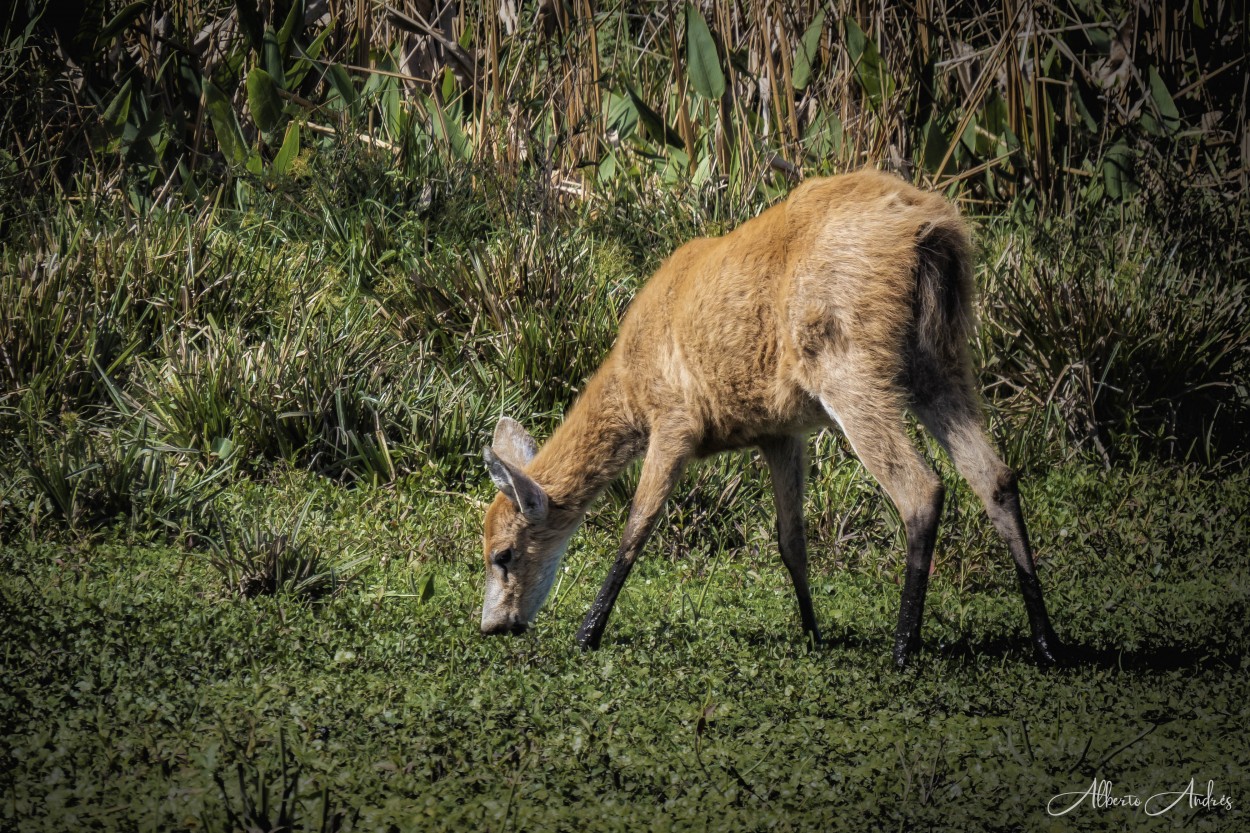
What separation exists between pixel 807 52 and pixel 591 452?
181 inches

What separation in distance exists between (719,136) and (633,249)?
1336mm

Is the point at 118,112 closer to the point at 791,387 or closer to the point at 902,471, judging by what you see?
the point at 791,387

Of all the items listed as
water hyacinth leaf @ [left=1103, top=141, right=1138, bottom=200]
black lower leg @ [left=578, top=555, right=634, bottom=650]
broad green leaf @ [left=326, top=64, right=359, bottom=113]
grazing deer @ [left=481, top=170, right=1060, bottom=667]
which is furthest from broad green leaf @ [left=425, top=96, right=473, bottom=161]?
black lower leg @ [left=578, top=555, right=634, bottom=650]

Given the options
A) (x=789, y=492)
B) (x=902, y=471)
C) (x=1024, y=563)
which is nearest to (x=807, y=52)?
(x=789, y=492)

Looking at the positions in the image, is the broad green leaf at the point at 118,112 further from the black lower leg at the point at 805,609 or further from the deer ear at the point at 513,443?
the black lower leg at the point at 805,609

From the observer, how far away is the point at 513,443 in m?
6.07

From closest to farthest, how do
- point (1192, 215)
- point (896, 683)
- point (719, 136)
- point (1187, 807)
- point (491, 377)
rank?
point (1187, 807) < point (896, 683) < point (491, 377) < point (1192, 215) < point (719, 136)

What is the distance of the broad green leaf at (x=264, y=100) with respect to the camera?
8.91m

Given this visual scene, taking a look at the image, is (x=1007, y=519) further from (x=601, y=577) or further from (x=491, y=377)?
(x=491, y=377)

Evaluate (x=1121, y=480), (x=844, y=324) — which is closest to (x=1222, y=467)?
(x=1121, y=480)

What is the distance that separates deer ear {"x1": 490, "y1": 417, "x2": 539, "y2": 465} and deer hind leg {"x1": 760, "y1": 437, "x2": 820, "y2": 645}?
3.95 feet

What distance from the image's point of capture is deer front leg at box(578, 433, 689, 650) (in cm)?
515

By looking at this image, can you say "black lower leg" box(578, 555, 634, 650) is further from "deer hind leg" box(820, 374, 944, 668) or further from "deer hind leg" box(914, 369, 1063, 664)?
"deer hind leg" box(914, 369, 1063, 664)

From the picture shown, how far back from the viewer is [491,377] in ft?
24.8
